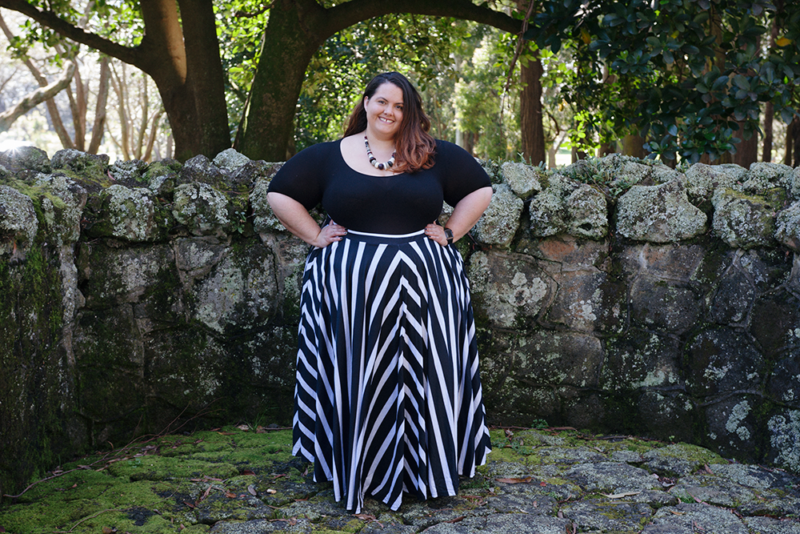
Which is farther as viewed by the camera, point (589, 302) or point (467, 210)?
point (589, 302)

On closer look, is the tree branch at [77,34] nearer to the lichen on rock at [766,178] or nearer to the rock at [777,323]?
the lichen on rock at [766,178]

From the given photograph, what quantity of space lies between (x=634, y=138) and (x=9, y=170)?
7364mm

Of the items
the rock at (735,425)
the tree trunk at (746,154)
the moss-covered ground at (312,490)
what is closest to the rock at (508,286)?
the moss-covered ground at (312,490)

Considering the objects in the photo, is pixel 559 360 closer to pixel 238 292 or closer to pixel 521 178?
pixel 521 178

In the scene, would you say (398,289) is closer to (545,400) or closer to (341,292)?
(341,292)

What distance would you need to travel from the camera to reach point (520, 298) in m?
3.62

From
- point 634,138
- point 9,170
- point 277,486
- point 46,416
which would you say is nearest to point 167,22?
point 9,170

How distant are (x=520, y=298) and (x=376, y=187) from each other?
1184 mm

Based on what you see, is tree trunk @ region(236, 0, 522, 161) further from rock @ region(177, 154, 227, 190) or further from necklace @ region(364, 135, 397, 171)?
necklace @ region(364, 135, 397, 171)

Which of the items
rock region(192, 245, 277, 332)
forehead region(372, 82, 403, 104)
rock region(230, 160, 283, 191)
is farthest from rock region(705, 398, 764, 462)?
rock region(230, 160, 283, 191)

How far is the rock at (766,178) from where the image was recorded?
348 cm

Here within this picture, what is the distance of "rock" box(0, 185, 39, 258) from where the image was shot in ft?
8.49

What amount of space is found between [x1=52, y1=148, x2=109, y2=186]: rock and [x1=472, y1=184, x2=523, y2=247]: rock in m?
1.98

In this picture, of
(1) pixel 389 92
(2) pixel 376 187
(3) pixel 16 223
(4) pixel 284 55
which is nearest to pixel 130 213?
(3) pixel 16 223
